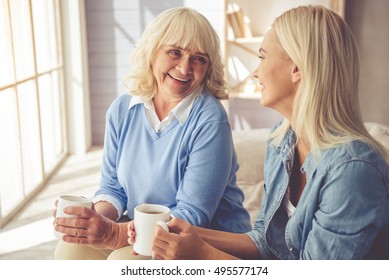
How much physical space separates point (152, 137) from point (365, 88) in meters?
Answer: 2.39

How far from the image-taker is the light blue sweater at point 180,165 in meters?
1.13

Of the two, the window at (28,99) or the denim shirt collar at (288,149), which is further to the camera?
the window at (28,99)

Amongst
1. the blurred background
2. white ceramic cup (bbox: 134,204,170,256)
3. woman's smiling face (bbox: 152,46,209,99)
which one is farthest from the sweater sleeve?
the blurred background

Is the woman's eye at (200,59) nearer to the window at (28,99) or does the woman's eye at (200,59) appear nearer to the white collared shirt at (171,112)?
the white collared shirt at (171,112)

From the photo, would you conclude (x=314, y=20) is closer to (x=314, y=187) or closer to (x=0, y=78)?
(x=314, y=187)

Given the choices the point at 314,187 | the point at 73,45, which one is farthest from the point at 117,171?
the point at 73,45

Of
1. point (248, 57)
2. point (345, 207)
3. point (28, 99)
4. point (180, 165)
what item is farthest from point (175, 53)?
point (248, 57)

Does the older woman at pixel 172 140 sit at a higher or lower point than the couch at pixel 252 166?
higher

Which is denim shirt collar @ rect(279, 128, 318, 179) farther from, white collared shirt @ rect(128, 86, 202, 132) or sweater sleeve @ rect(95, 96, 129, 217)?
sweater sleeve @ rect(95, 96, 129, 217)

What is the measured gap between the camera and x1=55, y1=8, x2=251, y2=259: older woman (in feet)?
3.72

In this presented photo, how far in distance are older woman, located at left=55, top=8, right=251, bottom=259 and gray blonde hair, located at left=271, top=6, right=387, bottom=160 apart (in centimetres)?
28

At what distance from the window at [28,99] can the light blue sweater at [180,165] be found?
3.63 feet

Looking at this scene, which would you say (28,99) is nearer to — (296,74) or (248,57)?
(248,57)

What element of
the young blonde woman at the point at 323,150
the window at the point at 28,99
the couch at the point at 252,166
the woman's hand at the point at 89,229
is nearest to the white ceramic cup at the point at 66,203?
the woman's hand at the point at 89,229
